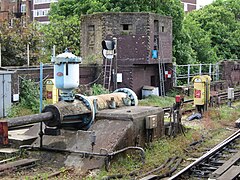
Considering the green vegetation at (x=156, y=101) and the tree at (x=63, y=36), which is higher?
the tree at (x=63, y=36)

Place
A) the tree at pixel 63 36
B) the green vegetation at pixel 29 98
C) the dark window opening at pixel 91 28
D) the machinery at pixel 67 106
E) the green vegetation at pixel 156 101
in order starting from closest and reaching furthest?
the machinery at pixel 67 106 < the green vegetation at pixel 29 98 < the green vegetation at pixel 156 101 < the dark window opening at pixel 91 28 < the tree at pixel 63 36

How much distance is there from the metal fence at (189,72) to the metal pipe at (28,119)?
18.5 m

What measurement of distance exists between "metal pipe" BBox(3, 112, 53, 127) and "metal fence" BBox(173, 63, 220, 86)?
60.6ft

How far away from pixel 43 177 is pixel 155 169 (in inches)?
91.2

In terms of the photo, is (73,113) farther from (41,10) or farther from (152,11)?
(41,10)

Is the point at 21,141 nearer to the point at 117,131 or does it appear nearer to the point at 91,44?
the point at 117,131

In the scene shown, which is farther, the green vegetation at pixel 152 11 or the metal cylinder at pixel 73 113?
the green vegetation at pixel 152 11

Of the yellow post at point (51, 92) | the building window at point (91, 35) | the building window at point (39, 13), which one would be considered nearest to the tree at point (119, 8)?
the building window at point (91, 35)

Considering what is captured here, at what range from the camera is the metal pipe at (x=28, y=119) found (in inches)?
346

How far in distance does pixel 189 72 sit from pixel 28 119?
861 inches

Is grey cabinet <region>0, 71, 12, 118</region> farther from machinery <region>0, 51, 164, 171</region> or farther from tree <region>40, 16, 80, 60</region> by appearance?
tree <region>40, 16, 80, 60</region>

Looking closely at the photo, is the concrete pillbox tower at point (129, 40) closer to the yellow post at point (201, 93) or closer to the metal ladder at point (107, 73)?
the metal ladder at point (107, 73)

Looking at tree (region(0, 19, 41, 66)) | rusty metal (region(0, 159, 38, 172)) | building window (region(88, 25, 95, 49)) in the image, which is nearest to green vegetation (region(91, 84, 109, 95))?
building window (region(88, 25, 95, 49))

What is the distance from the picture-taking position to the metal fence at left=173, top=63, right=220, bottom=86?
28984mm
